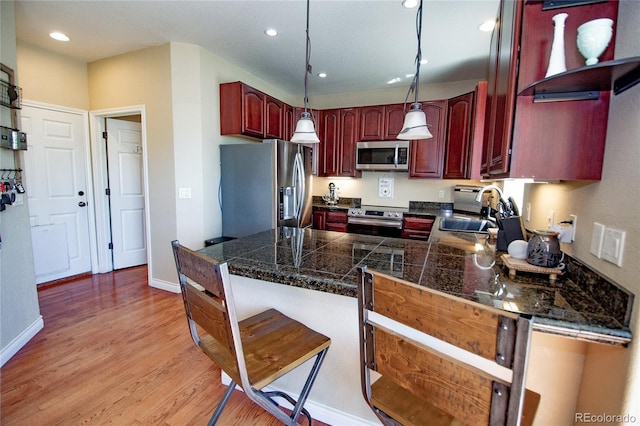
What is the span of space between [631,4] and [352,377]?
176cm

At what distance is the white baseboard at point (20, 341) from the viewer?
2.02 m

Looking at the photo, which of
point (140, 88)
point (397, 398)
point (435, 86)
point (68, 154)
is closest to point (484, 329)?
point (397, 398)

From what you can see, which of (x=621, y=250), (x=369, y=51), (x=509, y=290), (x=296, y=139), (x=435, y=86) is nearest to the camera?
(x=621, y=250)

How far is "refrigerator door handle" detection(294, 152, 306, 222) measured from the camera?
11.9 feet

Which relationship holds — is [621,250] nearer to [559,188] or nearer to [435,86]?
[559,188]

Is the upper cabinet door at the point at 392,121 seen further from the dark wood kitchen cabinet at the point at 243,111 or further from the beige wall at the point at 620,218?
the beige wall at the point at 620,218

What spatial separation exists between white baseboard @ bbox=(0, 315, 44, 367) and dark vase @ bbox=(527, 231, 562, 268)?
3286 mm

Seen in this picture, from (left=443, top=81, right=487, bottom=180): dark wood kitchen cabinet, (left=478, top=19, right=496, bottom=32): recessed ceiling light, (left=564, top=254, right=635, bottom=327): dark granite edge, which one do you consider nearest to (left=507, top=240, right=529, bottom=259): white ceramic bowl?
(left=564, top=254, right=635, bottom=327): dark granite edge

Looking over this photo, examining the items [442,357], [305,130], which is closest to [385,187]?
[305,130]

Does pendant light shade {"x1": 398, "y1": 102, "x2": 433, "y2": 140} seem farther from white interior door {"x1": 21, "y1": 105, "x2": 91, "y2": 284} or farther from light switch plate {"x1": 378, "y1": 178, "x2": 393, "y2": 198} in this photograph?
white interior door {"x1": 21, "y1": 105, "x2": 91, "y2": 284}

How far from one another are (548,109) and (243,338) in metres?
1.54

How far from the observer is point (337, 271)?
4.06ft

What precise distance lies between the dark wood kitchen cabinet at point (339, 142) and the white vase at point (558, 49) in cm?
317

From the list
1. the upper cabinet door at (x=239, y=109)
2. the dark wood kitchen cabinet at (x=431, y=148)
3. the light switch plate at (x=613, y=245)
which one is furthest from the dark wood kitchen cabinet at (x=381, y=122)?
the light switch plate at (x=613, y=245)
